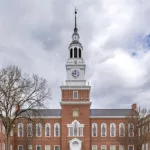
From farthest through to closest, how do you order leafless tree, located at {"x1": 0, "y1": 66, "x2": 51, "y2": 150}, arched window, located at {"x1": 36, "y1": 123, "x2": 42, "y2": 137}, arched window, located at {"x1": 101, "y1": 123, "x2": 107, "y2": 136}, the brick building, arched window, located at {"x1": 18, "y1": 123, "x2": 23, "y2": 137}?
arched window, located at {"x1": 18, "y1": 123, "x2": 23, "y2": 137}, arched window, located at {"x1": 36, "y1": 123, "x2": 42, "y2": 137}, arched window, located at {"x1": 101, "y1": 123, "x2": 107, "y2": 136}, the brick building, leafless tree, located at {"x1": 0, "y1": 66, "x2": 51, "y2": 150}

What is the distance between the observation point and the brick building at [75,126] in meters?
69.6

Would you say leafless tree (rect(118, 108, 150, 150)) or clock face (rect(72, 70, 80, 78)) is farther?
clock face (rect(72, 70, 80, 78))

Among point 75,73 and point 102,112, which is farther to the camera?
point 102,112

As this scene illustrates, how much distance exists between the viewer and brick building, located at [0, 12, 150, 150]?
69562mm

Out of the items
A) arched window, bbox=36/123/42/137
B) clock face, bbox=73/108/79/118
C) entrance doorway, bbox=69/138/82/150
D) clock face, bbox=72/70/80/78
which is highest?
clock face, bbox=72/70/80/78

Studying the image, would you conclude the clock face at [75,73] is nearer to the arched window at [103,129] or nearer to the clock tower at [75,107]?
the clock tower at [75,107]

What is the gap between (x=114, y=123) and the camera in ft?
240

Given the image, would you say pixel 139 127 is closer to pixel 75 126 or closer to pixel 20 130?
pixel 75 126

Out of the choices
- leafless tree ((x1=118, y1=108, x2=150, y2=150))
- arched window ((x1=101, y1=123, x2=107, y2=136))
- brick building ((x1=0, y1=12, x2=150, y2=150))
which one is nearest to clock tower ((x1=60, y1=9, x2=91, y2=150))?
brick building ((x1=0, y1=12, x2=150, y2=150))

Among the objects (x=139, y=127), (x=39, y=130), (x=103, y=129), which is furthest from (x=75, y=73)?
(x=139, y=127)

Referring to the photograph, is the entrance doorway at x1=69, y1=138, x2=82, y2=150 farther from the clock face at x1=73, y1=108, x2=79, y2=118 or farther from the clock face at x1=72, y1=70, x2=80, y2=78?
the clock face at x1=72, y1=70, x2=80, y2=78

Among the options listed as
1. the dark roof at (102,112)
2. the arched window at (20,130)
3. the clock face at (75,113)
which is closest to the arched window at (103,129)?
the dark roof at (102,112)

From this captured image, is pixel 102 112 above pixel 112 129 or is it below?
above

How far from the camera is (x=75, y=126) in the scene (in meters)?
69.7
